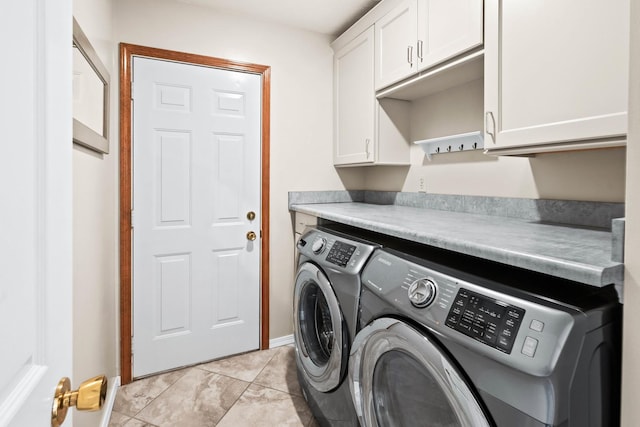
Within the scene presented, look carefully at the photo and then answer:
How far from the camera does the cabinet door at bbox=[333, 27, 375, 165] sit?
2.33 meters

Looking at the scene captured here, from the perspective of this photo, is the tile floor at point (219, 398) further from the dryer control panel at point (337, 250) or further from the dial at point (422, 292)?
the dial at point (422, 292)

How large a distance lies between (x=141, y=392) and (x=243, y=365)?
2.07 feet

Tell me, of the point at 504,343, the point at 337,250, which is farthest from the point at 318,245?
the point at 504,343

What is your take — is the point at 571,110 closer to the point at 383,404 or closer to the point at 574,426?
the point at 574,426

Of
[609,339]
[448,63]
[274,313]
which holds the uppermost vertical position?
[448,63]

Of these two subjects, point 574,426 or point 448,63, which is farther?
point 448,63

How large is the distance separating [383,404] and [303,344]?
697 mm

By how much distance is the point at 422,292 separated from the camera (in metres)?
1.00

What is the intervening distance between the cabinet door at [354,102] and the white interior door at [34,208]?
6.49 feet

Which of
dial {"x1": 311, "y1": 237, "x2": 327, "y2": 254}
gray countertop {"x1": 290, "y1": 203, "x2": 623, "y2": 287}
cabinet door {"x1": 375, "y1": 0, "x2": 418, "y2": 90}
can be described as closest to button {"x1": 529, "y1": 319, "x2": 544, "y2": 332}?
gray countertop {"x1": 290, "y1": 203, "x2": 623, "y2": 287}

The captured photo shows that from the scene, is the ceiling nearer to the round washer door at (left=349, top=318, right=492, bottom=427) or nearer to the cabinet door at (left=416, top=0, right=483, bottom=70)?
the cabinet door at (left=416, top=0, right=483, bottom=70)

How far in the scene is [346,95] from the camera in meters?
2.59

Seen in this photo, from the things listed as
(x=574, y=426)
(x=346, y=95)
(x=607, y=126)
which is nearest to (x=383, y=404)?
(x=574, y=426)

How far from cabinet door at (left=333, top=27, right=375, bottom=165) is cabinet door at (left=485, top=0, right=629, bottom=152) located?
38.5 inches
